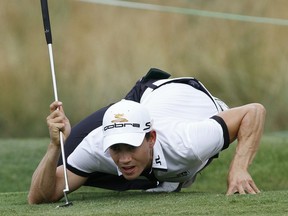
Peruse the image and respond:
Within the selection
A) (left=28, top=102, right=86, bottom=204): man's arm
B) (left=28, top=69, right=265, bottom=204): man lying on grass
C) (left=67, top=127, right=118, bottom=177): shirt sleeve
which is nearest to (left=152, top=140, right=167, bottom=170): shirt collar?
(left=28, top=69, right=265, bottom=204): man lying on grass

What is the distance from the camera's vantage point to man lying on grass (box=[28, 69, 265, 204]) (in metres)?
6.04

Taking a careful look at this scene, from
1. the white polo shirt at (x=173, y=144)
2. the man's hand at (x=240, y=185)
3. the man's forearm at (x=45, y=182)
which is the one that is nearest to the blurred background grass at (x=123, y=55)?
the white polo shirt at (x=173, y=144)

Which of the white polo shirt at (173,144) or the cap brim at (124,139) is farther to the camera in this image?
the white polo shirt at (173,144)

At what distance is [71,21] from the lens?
1102 cm

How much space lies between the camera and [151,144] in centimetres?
617

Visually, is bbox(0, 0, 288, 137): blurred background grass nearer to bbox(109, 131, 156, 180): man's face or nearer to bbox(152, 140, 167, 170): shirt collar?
bbox(152, 140, 167, 170): shirt collar

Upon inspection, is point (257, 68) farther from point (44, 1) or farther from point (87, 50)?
point (44, 1)

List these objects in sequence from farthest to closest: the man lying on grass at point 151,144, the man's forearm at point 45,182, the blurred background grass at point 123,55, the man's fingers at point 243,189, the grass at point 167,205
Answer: the blurred background grass at point 123,55 < the man's forearm at point 45,182 < the man's fingers at point 243,189 < the man lying on grass at point 151,144 < the grass at point 167,205

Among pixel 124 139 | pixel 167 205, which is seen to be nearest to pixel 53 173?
pixel 124 139

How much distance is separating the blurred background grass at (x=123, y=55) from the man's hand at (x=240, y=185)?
4.78m

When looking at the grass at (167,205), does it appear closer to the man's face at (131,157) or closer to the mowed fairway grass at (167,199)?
the mowed fairway grass at (167,199)

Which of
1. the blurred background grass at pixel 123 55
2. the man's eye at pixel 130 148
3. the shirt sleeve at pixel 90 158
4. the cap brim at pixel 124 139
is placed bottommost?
the blurred background grass at pixel 123 55

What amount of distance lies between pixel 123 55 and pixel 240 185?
5.06m

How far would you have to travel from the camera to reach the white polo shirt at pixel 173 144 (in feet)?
20.5
